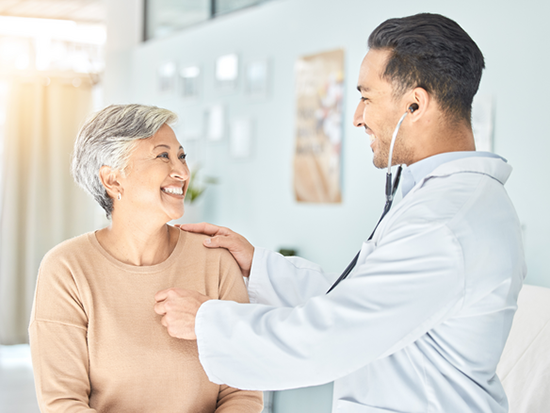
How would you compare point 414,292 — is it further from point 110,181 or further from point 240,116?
point 240,116

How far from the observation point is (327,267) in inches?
132

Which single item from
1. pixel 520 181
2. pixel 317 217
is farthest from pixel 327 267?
pixel 520 181

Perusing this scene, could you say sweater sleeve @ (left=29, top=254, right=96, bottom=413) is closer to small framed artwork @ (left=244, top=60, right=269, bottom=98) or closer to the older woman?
the older woman

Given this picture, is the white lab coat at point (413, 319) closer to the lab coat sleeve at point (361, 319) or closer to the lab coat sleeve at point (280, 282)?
the lab coat sleeve at point (361, 319)

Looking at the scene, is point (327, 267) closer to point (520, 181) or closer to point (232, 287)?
point (520, 181)

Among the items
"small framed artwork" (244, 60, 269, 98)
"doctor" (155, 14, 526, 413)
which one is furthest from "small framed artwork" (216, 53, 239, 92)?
"doctor" (155, 14, 526, 413)

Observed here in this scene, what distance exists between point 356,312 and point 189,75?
148 inches

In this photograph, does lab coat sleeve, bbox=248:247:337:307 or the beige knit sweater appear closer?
the beige knit sweater

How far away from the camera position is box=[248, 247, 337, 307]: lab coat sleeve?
1661mm

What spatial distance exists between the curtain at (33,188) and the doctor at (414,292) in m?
3.20

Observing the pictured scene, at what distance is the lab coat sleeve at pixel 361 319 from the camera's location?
1.07 m

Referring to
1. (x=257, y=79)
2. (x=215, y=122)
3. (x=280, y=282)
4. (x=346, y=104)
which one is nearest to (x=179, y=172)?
(x=280, y=282)

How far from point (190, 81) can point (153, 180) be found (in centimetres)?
315

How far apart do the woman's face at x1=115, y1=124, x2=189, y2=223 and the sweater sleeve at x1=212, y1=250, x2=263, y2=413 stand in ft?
0.67
